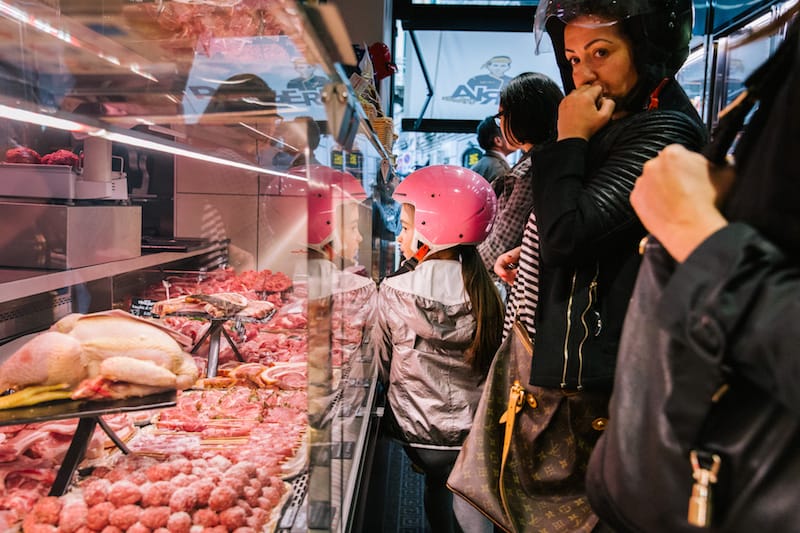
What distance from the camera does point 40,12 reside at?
5.36 feet

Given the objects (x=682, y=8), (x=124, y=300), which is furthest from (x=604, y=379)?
(x=124, y=300)

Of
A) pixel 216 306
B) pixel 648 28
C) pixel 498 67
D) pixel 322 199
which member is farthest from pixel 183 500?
pixel 498 67

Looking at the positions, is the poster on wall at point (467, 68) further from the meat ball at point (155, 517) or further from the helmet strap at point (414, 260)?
the meat ball at point (155, 517)

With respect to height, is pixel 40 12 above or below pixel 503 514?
above

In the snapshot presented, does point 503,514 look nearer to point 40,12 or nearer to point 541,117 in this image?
point 541,117

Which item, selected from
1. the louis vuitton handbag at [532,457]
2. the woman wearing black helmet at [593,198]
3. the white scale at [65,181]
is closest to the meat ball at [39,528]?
the louis vuitton handbag at [532,457]

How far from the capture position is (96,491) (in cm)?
133

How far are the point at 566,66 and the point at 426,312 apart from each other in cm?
101

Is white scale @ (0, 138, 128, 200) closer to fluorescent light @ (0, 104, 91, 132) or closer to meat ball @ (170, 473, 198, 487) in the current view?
fluorescent light @ (0, 104, 91, 132)

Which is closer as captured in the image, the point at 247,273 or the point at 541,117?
the point at 247,273

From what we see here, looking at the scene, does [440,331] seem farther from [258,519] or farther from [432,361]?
[258,519]

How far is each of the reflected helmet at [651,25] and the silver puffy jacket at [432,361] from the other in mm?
1107

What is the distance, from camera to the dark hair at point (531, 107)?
2.36 metres

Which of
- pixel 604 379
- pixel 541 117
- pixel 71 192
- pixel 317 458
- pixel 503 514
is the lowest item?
pixel 503 514
